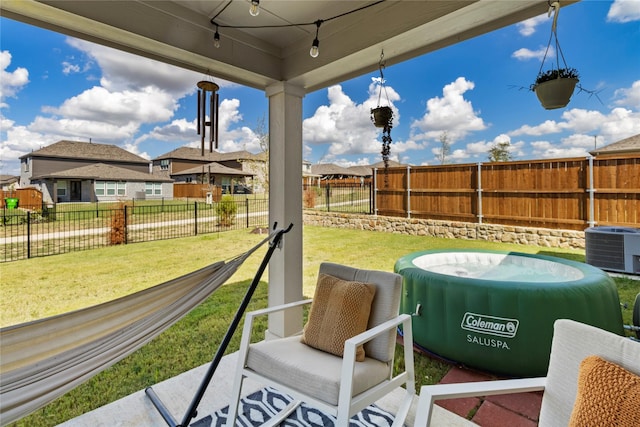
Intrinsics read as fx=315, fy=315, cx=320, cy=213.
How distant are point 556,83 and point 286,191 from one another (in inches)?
74.9

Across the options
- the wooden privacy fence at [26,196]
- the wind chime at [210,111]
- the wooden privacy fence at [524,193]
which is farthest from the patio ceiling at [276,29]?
the wooden privacy fence at [524,193]

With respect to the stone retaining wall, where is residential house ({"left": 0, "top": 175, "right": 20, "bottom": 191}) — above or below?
above

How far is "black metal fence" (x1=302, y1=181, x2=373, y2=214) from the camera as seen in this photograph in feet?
22.1

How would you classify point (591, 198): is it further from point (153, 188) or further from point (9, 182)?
A: point (9, 182)

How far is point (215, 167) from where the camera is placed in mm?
2801

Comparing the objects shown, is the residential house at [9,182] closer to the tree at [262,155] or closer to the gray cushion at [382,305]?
the tree at [262,155]

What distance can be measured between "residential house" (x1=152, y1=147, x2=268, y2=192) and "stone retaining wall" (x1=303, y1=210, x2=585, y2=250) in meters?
3.60

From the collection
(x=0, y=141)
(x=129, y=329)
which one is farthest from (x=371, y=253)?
(x=0, y=141)

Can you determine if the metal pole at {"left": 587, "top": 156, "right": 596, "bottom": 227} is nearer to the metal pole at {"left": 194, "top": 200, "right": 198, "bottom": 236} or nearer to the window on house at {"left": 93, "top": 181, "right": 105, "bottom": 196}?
the metal pole at {"left": 194, "top": 200, "right": 198, "bottom": 236}

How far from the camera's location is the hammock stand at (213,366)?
150 cm

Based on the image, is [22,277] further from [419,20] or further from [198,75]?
[419,20]

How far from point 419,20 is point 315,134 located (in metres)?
3.07

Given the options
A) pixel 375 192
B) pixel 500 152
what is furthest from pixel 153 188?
pixel 500 152

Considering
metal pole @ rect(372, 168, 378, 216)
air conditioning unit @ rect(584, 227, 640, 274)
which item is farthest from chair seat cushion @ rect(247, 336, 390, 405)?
metal pole @ rect(372, 168, 378, 216)
